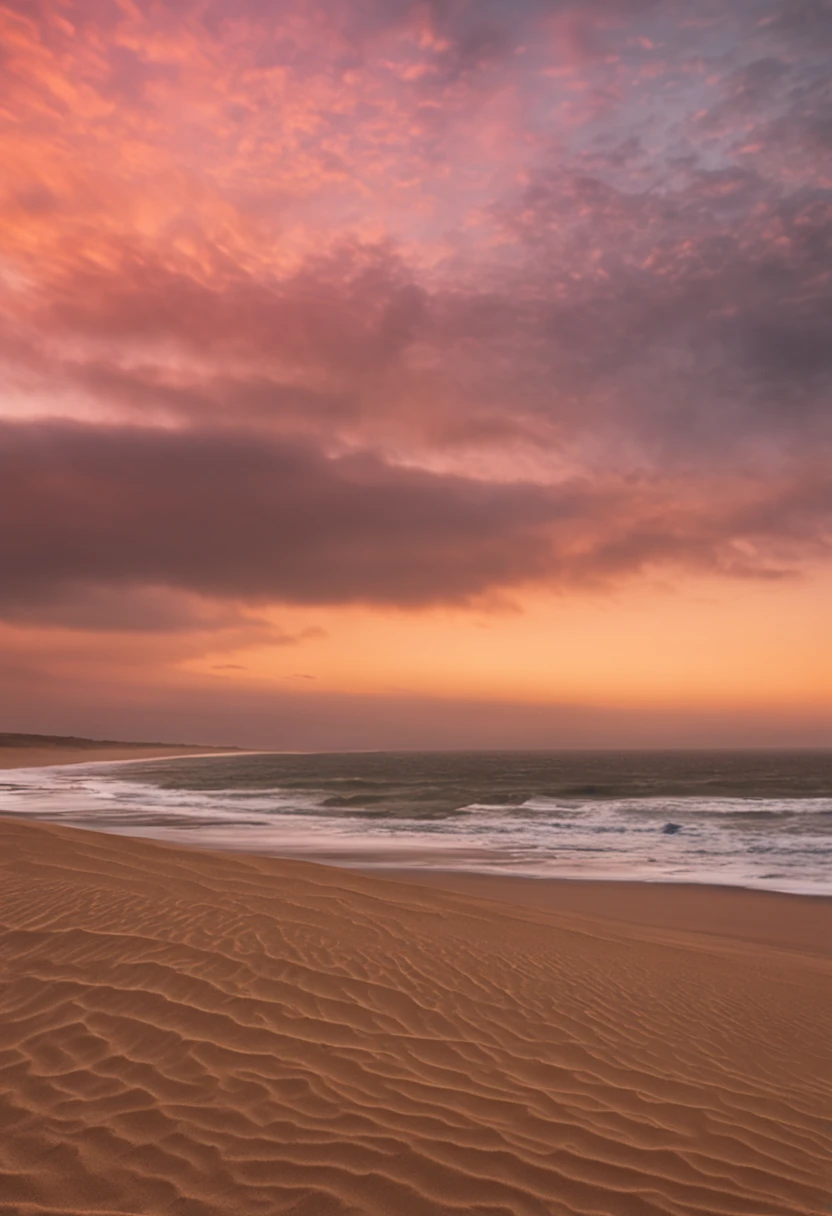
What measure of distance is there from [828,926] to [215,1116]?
12.1m

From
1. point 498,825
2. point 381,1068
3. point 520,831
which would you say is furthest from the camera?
point 498,825

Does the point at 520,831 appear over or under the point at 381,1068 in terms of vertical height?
under

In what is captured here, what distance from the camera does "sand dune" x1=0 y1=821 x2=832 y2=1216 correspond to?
4.10 m

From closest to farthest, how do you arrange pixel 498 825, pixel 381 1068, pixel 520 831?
pixel 381 1068 < pixel 520 831 < pixel 498 825

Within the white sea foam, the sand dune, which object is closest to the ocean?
the white sea foam

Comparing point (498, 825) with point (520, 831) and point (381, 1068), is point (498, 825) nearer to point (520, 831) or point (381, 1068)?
point (520, 831)

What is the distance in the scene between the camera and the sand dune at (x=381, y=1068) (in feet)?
13.5

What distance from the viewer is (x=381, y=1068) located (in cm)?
549

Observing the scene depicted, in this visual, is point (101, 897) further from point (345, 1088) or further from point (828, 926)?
point (828, 926)

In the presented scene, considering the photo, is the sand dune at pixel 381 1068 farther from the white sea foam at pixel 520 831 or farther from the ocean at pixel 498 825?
the white sea foam at pixel 520 831

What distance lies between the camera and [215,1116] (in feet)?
A: 15.1

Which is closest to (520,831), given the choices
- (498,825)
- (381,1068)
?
(498,825)

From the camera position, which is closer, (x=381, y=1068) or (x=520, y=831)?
(x=381, y=1068)

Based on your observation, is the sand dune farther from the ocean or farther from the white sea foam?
the white sea foam
